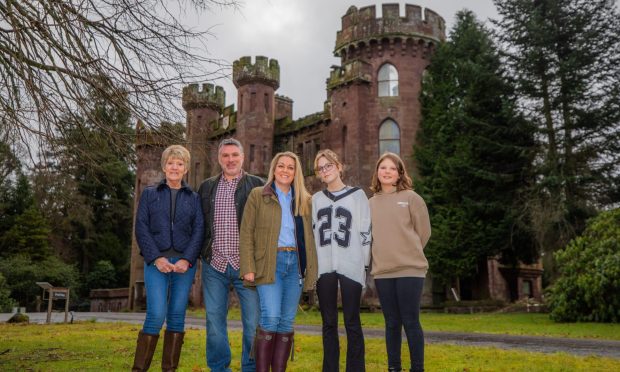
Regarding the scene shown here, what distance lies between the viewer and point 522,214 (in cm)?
2194

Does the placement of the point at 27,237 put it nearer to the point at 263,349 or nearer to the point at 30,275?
the point at 30,275

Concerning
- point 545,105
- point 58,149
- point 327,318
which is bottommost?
point 327,318

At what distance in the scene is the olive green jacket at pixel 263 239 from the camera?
5.07 meters

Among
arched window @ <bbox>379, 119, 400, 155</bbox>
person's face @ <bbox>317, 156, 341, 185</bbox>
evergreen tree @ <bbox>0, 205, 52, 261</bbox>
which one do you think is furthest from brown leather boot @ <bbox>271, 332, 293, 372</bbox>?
evergreen tree @ <bbox>0, 205, 52, 261</bbox>

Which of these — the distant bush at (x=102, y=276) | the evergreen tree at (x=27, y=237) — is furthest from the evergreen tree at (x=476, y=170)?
the distant bush at (x=102, y=276)

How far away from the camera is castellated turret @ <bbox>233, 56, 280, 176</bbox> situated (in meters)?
30.2

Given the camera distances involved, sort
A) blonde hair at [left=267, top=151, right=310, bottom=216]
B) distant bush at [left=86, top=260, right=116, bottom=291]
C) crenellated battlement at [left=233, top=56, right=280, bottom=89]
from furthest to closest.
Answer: distant bush at [left=86, top=260, right=116, bottom=291] → crenellated battlement at [left=233, top=56, right=280, bottom=89] → blonde hair at [left=267, top=151, right=310, bottom=216]

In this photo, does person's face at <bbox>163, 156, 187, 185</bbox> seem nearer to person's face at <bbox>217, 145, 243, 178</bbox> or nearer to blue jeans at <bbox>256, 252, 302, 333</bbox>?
person's face at <bbox>217, 145, 243, 178</bbox>

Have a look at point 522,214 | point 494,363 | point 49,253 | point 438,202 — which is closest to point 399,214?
point 494,363

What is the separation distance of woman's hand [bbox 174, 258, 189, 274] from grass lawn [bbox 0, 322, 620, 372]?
1.78 meters

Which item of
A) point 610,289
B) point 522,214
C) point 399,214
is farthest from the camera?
point 522,214

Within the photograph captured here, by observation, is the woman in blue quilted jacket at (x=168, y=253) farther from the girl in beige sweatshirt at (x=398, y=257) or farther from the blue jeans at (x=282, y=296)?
the girl in beige sweatshirt at (x=398, y=257)

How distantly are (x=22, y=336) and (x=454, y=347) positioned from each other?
28.3 ft

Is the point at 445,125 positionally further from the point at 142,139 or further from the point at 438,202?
the point at 142,139
